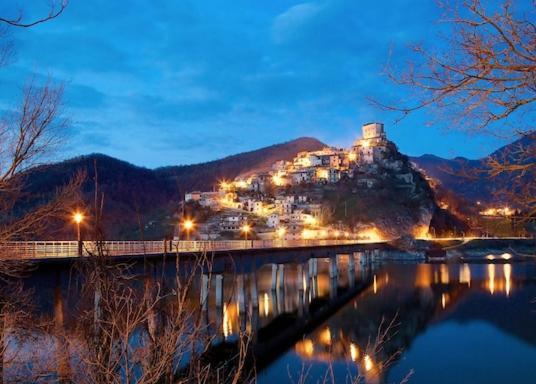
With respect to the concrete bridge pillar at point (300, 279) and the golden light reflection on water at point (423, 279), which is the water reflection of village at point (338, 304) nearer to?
the concrete bridge pillar at point (300, 279)

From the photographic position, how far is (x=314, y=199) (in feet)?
542

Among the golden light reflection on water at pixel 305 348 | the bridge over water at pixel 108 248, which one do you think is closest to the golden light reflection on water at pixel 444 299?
the bridge over water at pixel 108 248

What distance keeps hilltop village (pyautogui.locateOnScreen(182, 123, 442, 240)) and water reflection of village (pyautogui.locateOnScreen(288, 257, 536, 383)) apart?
62937mm

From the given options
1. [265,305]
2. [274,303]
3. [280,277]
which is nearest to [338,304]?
[274,303]

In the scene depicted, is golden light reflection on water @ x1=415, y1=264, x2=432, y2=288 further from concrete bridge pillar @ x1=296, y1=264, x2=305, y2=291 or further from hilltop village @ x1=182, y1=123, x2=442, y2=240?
hilltop village @ x1=182, y1=123, x2=442, y2=240

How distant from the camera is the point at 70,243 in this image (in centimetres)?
2269

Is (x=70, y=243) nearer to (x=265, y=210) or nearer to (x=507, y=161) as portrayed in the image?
(x=507, y=161)

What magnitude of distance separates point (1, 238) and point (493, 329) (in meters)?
35.0

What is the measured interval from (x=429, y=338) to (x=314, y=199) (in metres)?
131

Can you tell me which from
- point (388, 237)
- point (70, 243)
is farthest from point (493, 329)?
point (388, 237)

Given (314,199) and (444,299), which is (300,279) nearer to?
(444,299)

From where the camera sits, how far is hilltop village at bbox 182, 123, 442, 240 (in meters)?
141

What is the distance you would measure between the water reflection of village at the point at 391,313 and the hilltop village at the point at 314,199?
206 ft

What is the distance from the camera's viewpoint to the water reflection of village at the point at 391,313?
94.3 feet
